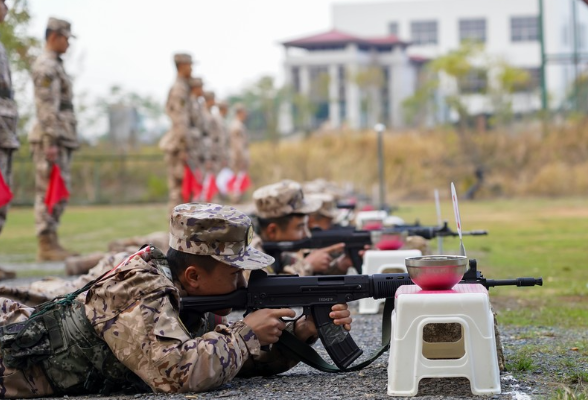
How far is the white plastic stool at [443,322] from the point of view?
4504mm

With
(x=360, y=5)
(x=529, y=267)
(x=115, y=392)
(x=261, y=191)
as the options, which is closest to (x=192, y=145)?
(x=529, y=267)

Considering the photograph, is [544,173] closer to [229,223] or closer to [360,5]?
[229,223]

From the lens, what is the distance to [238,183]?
27.1 m

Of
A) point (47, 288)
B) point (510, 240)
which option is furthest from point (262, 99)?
point (47, 288)

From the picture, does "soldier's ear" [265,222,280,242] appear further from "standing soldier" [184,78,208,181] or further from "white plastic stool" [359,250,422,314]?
"standing soldier" [184,78,208,181]

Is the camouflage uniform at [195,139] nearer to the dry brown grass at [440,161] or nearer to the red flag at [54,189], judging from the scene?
the red flag at [54,189]

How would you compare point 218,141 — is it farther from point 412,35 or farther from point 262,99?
point 412,35

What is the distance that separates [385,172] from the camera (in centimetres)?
3231

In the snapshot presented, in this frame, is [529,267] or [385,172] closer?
[529,267]

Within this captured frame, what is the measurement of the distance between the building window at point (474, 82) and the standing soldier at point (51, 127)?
40.3m

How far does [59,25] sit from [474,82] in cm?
4446

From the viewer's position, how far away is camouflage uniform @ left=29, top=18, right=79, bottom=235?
12.7 m

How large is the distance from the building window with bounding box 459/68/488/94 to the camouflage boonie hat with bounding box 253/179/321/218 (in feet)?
147

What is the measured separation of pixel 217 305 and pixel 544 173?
26.8m
